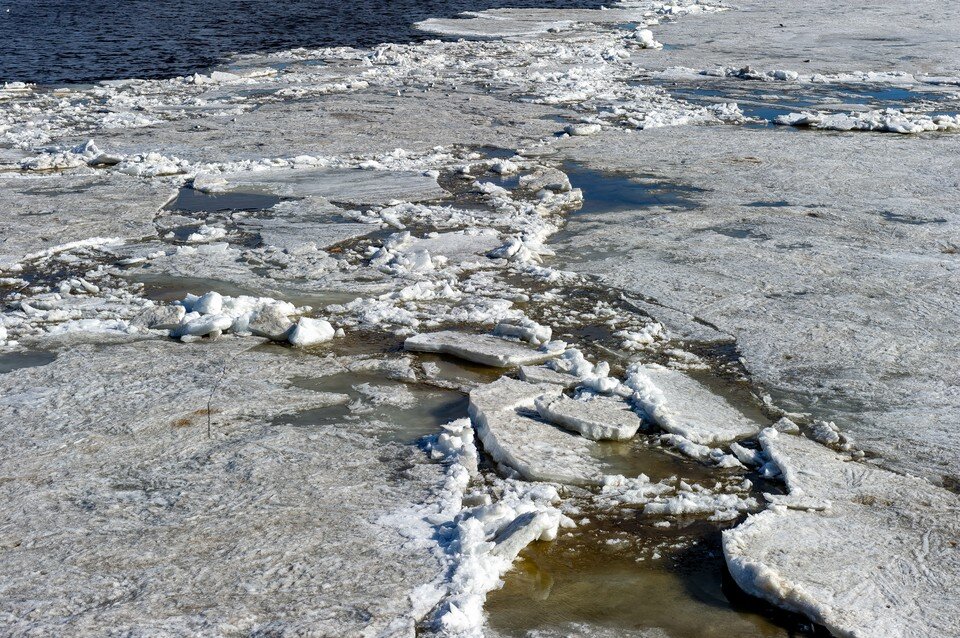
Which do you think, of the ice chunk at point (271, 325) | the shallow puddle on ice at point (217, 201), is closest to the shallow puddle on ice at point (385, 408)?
the ice chunk at point (271, 325)

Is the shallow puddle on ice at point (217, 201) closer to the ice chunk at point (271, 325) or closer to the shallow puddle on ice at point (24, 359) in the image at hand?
the ice chunk at point (271, 325)

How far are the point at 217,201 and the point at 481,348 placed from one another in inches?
141

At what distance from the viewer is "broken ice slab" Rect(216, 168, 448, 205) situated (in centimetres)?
731

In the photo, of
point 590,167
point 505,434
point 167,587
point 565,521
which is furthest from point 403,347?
point 590,167

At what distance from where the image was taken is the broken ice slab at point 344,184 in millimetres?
7312

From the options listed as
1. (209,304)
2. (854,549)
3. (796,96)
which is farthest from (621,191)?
(796,96)

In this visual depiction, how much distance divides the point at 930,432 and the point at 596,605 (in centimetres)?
185

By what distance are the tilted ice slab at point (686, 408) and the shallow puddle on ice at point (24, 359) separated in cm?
272

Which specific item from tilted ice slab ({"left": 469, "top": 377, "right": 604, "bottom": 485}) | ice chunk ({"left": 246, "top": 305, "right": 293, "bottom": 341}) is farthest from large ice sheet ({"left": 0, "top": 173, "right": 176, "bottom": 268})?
tilted ice slab ({"left": 469, "top": 377, "right": 604, "bottom": 485})

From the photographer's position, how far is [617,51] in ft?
50.5

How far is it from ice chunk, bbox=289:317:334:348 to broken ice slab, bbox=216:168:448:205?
2595mm

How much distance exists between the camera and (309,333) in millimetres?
4633

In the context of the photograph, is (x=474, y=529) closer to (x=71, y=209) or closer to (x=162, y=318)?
(x=162, y=318)

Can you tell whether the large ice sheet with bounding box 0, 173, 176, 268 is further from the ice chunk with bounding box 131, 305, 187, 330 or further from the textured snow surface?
the textured snow surface
